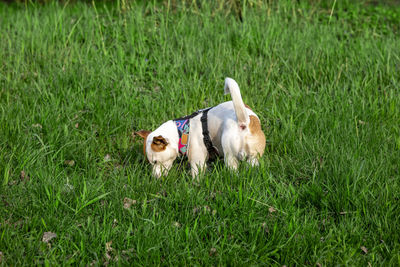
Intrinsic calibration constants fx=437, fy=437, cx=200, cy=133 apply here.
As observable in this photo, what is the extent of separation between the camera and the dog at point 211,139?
343 cm

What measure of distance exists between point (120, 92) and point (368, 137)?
2614 mm

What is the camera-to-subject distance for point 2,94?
4.73 m

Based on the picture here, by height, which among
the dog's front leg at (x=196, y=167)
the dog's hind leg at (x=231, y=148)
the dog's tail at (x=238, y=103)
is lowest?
the dog's front leg at (x=196, y=167)

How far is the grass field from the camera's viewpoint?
111 inches

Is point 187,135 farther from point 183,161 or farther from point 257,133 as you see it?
point 257,133

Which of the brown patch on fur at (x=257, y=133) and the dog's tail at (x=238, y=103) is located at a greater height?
the dog's tail at (x=238, y=103)

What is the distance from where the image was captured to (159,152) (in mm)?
3689

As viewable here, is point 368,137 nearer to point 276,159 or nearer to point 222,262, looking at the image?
point 276,159

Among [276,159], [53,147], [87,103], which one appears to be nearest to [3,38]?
[87,103]

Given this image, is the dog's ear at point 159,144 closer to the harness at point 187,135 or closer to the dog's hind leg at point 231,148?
the harness at point 187,135

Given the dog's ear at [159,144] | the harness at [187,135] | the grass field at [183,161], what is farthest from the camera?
the harness at [187,135]

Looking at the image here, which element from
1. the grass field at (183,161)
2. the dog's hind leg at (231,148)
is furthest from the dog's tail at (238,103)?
the grass field at (183,161)

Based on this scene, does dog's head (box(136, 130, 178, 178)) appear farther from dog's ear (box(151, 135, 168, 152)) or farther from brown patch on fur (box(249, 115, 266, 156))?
brown patch on fur (box(249, 115, 266, 156))

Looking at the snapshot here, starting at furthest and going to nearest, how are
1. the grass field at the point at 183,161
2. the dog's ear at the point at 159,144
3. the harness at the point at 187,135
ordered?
the harness at the point at 187,135, the dog's ear at the point at 159,144, the grass field at the point at 183,161
